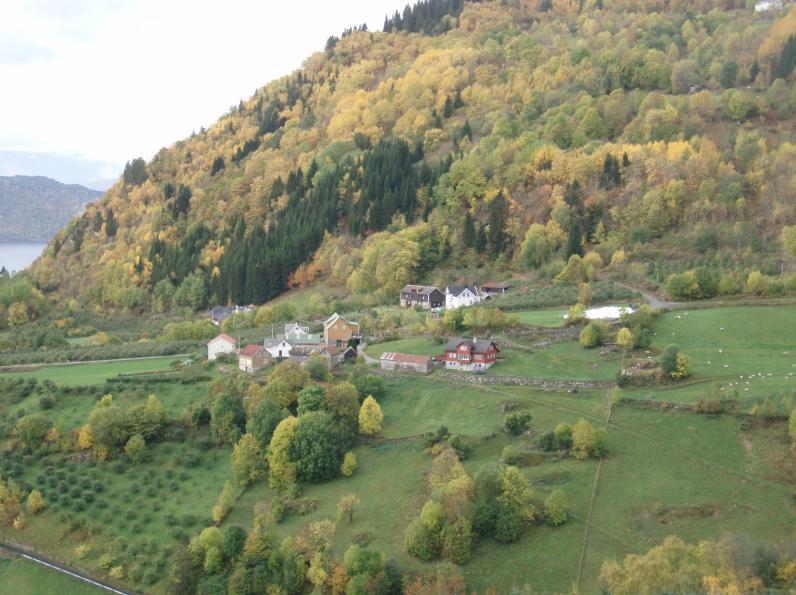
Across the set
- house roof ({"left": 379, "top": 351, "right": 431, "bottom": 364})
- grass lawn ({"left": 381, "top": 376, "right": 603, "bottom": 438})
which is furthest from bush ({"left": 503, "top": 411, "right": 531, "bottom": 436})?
house roof ({"left": 379, "top": 351, "right": 431, "bottom": 364})

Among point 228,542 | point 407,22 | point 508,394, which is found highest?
point 407,22

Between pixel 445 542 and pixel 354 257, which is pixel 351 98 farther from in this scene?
pixel 445 542

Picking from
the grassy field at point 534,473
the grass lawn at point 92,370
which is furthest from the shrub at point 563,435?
the grass lawn at point 92,370

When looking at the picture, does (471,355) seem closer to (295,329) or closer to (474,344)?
(474,344)

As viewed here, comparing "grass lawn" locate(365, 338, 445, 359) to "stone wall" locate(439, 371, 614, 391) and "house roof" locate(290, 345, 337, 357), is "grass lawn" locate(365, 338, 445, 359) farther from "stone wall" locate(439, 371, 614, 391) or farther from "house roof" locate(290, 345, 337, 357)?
"stone wall" locate(439, 371, 614, 391)

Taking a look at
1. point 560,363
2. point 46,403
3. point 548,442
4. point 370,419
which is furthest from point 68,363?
point 548,442

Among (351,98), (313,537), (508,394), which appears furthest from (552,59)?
(313,537)

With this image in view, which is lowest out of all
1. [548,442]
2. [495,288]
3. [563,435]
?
[548,442]
